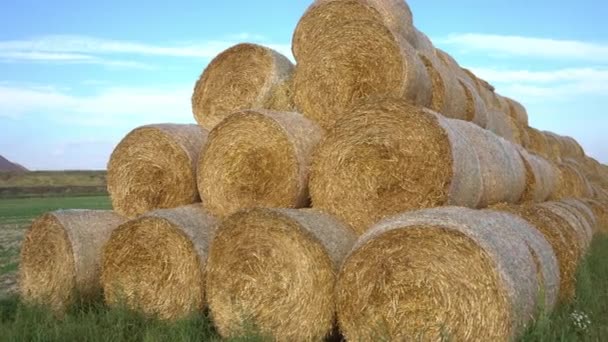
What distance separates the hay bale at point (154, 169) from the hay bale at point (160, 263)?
0.67m

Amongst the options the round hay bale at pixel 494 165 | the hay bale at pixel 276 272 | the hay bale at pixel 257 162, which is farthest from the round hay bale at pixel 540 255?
the hay bale at pixel 257 162

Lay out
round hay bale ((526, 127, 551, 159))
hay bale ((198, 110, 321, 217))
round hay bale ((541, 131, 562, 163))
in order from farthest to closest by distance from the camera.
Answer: round hay bale ((541, 131, 562, 163)) → round hay bale ((526, 127, 551, 159)) → hay bale ((198, 110, 321, 217))

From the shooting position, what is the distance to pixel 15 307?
7.30m

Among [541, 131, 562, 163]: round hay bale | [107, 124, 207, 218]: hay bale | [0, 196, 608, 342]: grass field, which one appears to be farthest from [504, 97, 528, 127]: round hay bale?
[107, 124, 207, 218]: hay bale

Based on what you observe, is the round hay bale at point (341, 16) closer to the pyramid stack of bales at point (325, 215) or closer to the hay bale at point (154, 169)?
the pyramid stack of bales at point (325, 215)

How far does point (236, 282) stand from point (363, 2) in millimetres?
4085

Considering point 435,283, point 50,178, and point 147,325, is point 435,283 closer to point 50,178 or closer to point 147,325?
point 147,325

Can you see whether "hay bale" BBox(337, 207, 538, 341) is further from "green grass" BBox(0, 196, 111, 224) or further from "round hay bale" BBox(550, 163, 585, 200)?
"green grass" BBox(0, 196, 111, 224)

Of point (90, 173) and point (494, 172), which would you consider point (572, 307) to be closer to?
point (494, 172)

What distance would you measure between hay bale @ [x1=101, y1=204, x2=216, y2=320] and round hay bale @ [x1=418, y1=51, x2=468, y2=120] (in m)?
3.13

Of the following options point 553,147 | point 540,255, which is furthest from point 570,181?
point 540,255

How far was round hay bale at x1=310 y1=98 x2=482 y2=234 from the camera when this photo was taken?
591 cm

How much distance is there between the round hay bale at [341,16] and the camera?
8.14 metres

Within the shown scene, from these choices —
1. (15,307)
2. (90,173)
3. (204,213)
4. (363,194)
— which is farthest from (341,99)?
(90,173)
